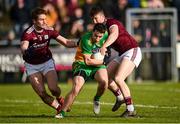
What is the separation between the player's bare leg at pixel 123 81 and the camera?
51.1 feet

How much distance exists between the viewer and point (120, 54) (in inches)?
637

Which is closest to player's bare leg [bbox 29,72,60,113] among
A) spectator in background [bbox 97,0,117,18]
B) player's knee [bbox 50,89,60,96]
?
player's knee [bbox 50,89,60,96]

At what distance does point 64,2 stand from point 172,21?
409cm

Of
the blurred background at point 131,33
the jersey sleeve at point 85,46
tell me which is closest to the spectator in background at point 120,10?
the blurred background at point 131,33

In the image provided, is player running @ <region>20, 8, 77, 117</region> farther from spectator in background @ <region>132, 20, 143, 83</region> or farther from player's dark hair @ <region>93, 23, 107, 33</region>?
spectator in background @ <region>132, 20, 143, 83</region>

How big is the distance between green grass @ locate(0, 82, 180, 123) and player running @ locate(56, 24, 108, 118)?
50cm

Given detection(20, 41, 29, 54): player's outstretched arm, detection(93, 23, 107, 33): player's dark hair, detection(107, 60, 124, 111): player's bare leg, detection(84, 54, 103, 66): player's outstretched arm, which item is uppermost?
detection(93, 23, 107, 33): player's dark hair

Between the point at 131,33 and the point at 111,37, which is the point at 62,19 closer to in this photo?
the point at 131,33

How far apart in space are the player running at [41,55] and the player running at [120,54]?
2.73ft

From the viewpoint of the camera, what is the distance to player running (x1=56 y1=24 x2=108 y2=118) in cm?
1516

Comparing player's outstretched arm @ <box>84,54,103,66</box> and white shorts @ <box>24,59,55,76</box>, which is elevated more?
player's outstretched arm @ <box>84,54,103,66</box>

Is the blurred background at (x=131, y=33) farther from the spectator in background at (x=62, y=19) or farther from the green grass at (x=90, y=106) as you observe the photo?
the green grass at (x=90, y=106)

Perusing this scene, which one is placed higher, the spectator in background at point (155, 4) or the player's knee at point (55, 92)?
the player's knee at point (55, 92)

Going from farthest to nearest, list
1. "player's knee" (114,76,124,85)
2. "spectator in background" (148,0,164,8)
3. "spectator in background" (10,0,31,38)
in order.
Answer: "spectator in background" (10,0,31,38)
"spectator in background" (148,0,164,8)
"player's knee" (114,76,124,85)
